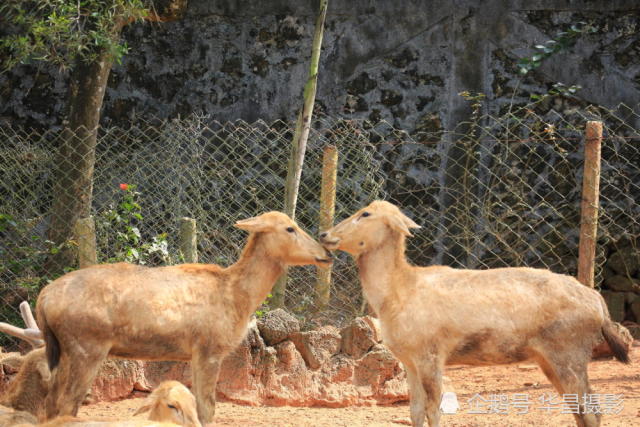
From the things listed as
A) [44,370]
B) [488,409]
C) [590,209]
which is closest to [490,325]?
[488,409]

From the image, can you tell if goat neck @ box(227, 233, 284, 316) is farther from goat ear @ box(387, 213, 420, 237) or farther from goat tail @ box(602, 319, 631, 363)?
goat tail @ box(602, 319, 631, 363)

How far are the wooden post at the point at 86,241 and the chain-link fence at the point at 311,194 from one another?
0.86 ft

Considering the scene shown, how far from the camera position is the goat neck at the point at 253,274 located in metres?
7.21

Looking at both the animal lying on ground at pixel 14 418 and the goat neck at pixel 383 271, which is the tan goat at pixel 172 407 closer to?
the animal lying on ground at pixel 14 418

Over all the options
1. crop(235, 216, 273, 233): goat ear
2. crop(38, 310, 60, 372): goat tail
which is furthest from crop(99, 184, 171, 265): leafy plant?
crop(38, 310, 60, 372): goat tail

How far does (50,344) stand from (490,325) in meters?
3.02

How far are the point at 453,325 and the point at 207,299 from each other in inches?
69.4

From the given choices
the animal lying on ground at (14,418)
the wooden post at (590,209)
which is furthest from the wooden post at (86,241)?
the wooden post at (590,209)

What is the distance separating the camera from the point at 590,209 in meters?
8.52

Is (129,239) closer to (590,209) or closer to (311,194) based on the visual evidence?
(311,194)

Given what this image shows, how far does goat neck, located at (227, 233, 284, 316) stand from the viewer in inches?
284

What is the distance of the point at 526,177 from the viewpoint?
1082 cm

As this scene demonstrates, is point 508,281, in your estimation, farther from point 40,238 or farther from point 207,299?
point 40,238

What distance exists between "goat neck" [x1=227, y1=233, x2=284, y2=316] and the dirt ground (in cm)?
112
